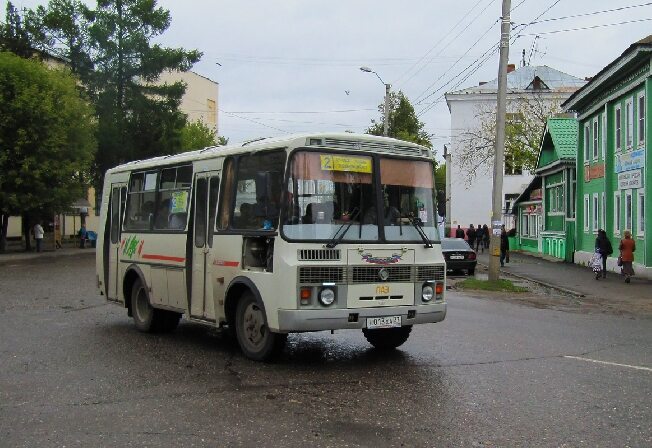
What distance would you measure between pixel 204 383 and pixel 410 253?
2925 millimetres

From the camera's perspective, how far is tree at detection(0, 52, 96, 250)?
39.2 m

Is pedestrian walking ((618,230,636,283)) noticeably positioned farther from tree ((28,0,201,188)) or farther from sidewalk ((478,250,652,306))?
tree ((28,0,201,188))

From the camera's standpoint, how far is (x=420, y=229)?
971 centimetres

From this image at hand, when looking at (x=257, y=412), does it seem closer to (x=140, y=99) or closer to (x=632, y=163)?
(x=632, y=163)

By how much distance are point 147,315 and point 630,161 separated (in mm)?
21679

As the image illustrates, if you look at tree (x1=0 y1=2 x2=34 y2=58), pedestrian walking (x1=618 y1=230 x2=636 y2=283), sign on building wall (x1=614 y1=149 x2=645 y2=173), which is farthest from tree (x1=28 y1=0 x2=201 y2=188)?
pedestrian walking (x1=618 y1=230 x2=636 y2=283)

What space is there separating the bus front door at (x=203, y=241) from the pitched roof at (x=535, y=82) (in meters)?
57.5

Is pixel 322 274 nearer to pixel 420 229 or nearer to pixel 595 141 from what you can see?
pixel 420 229

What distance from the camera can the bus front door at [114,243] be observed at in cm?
1323

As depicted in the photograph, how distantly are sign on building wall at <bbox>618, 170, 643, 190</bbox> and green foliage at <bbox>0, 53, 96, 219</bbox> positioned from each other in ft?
88.9

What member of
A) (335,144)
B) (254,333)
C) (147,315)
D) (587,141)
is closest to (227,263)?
(254,333)

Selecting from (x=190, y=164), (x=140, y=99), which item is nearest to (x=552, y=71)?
(x=140, y=99)

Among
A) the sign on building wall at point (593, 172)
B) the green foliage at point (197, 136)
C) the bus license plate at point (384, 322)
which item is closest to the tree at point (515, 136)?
the sign on building wall at point (593, 172)

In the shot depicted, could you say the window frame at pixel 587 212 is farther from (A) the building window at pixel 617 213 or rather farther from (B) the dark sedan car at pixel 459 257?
(B) the dark sedan car at pixel 459 257
